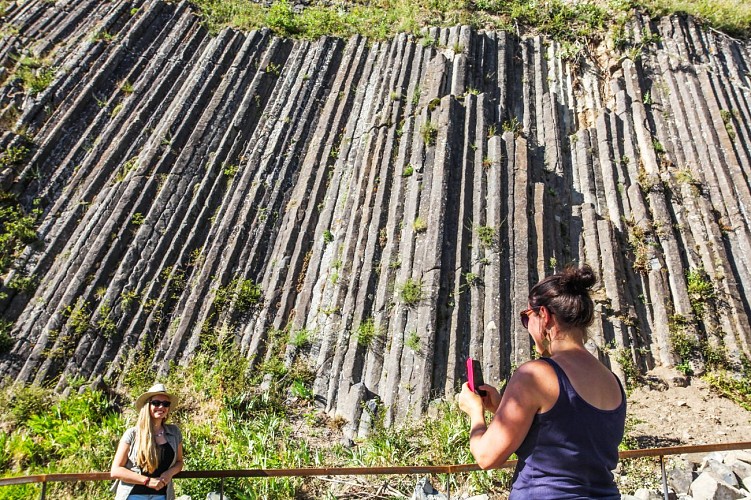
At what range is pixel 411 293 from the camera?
25.9ft

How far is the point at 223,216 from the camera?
9977 mm

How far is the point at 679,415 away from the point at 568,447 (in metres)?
6.16

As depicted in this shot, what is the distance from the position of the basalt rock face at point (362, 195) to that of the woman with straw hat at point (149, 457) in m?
3.02

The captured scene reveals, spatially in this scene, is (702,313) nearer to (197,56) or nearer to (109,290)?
(109,290)

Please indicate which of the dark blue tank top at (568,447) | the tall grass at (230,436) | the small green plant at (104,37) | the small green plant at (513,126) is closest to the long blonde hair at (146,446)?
the tall grass at (230,436)

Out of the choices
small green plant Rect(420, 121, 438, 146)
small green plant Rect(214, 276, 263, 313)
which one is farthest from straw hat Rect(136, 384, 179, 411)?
small green plant Rect(420, 121, 438, 146)

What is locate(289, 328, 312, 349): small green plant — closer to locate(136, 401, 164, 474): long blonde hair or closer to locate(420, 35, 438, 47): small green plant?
locate(136, 401, 164, 474): long blonde hair

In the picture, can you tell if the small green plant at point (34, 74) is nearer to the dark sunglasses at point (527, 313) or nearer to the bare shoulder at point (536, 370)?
the dark sunglasses at point (527, 313)

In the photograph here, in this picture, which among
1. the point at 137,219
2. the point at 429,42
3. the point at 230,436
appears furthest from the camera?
the point at 429,42

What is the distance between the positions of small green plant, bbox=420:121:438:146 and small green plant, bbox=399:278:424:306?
291 cm

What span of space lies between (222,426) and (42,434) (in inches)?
97.9

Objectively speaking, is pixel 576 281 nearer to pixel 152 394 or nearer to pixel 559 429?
pixel 559 429

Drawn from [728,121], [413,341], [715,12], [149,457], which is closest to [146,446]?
[149,457]

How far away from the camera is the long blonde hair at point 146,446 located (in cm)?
420
